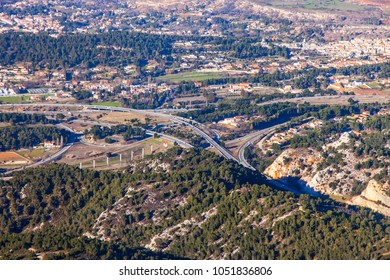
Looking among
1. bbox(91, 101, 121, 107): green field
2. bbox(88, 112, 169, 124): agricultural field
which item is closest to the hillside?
bbox(88, 112, 169, 124): agricultural field

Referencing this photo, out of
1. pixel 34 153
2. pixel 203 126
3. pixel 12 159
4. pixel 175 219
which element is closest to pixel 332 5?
pixel 203 126

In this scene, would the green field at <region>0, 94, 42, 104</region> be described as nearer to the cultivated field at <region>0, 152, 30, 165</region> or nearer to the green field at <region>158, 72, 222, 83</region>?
the green field at <region>158, 72, 222, 83</region>

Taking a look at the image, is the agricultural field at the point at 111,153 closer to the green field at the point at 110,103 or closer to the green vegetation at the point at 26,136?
the green vegetation at the point at 26,136

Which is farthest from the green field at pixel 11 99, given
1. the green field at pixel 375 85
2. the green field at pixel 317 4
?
the green field at pixel 317 4

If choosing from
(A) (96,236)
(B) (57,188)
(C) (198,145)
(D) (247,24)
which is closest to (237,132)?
(C) (198,145)

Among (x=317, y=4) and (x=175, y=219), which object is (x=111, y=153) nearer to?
(x=175, y=219)
